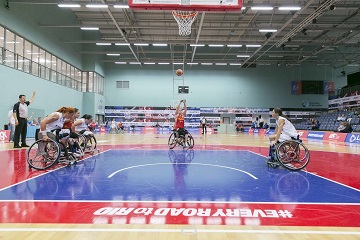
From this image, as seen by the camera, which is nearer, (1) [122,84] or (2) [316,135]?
(2) [316,135]

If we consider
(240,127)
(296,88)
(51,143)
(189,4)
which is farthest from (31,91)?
(296,88)

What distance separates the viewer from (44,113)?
1791 centimetres

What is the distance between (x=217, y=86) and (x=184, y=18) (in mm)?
18230

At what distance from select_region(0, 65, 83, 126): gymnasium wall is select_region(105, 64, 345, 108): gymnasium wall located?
21.7 ft

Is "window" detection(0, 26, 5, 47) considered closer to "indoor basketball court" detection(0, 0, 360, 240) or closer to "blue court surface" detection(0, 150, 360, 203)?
"indoor basketball court" detection(0, 0, 360, 240)

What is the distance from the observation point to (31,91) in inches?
634

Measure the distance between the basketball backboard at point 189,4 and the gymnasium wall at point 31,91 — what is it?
980 cm

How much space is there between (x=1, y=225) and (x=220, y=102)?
27156mm

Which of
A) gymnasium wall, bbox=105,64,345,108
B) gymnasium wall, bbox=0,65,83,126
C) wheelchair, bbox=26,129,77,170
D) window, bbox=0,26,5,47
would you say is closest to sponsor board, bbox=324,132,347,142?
gymnasium wall, bbox=105,64,345,108

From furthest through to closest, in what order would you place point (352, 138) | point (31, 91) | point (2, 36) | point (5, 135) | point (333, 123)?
point (333, 123) → point (31, 91) → point (352, 138) → point (2, 36) → point (5, 135)

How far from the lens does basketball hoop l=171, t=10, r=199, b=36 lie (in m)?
10.9

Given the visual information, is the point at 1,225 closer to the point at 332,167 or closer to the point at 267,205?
the point at 267,205

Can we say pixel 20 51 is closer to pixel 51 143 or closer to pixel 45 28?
pixel 45 28


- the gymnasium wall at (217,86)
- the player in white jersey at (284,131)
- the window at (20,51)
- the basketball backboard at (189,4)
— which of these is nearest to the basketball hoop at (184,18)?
the basketball backboard at (189,4)
